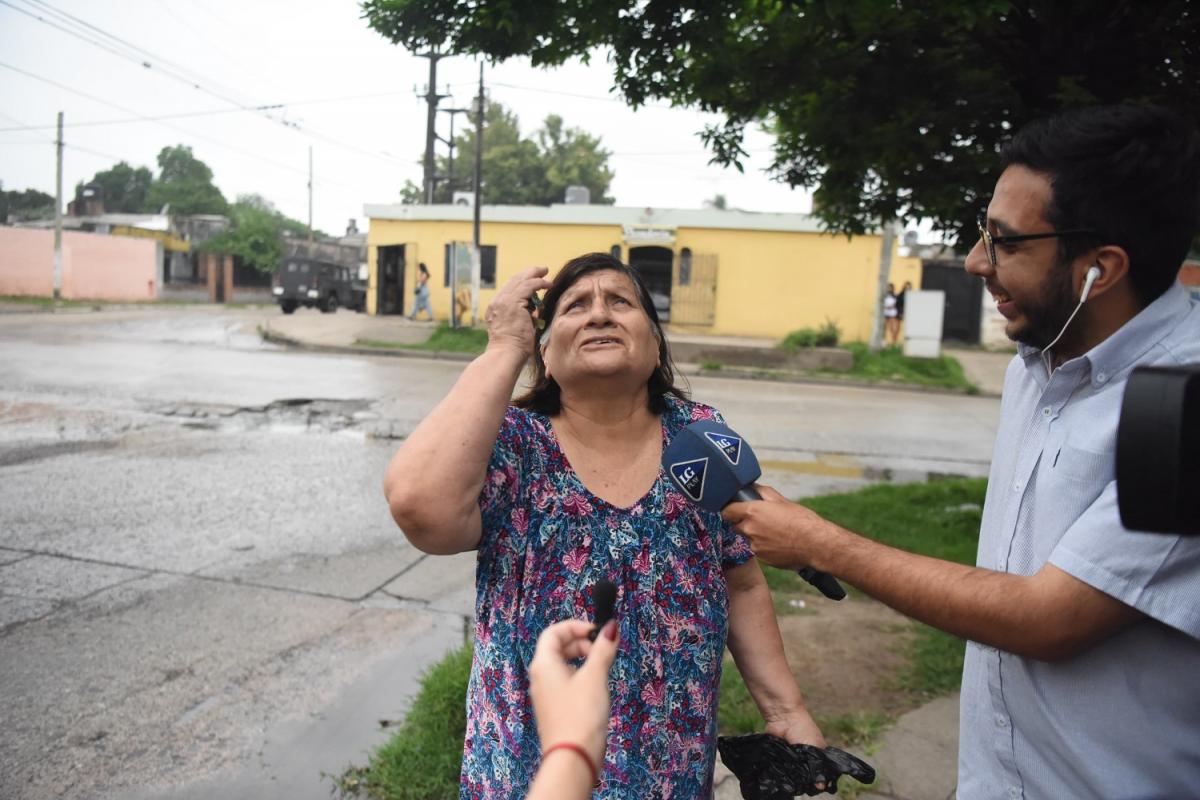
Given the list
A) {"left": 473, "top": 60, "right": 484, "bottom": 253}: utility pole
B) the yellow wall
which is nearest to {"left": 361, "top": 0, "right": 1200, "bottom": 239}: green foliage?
{"left": 473, "top": 60, "right": 484, "bottom": 253}: utility pole

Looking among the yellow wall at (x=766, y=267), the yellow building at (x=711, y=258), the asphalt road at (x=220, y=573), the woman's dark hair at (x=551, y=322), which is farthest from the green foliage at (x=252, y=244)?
the woman's dark hair at (x=551, y=322)

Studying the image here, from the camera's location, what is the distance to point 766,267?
80.1ft

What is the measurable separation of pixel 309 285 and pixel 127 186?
62071 millimetres

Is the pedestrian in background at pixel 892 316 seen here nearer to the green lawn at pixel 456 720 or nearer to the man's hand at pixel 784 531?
the green lawn at pixel 456 720

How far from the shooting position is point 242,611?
4.70 meters

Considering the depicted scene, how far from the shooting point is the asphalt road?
11.1 feet

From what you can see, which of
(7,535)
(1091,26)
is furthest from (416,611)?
(1091,26)

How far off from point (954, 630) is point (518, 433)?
93 cm

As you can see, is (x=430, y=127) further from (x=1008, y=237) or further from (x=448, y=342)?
(x=1008, y=237)

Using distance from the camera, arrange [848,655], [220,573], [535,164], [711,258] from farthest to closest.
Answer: [535,164] < [711,258] < [220,573] < [848,655]

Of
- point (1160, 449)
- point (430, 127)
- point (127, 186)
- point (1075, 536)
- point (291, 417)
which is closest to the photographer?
point (1160, 449)

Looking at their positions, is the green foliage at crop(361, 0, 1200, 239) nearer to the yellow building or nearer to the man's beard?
the man's beard

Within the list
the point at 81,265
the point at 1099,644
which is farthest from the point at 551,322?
the point at 81,265

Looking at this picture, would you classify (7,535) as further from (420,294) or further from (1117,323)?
(420,294)
